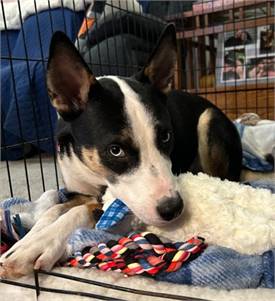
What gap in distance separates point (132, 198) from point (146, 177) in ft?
0.26

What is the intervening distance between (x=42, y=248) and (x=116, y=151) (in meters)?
0.39

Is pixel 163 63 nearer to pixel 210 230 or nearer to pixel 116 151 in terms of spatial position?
pixel 116 151

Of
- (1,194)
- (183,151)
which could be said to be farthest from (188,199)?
(1,194)

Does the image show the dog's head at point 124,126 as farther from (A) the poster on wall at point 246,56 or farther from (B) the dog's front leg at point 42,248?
(A) the poster on wall at point 246,56

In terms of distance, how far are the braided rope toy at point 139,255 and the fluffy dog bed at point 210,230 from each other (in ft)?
0.12

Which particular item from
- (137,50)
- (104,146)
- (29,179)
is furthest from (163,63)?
(137,50)

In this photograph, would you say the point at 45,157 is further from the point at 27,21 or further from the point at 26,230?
the point at 26,230

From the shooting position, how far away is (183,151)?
2.03 meters

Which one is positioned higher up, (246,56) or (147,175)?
(246,56)

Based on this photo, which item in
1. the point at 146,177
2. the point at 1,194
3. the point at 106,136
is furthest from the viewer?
the point at 1,194

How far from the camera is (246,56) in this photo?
4.05m

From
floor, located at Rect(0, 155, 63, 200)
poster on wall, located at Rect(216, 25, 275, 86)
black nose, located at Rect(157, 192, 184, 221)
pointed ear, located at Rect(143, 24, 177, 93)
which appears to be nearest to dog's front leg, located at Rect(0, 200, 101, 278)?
black nose, located at Rect(157, 192, 184, 221)

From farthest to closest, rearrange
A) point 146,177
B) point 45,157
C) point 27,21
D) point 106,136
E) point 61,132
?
point 27,21 → point 45,157 → point 61,132 → point 106,136 → point 146,177

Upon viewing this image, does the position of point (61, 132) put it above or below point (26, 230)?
above
